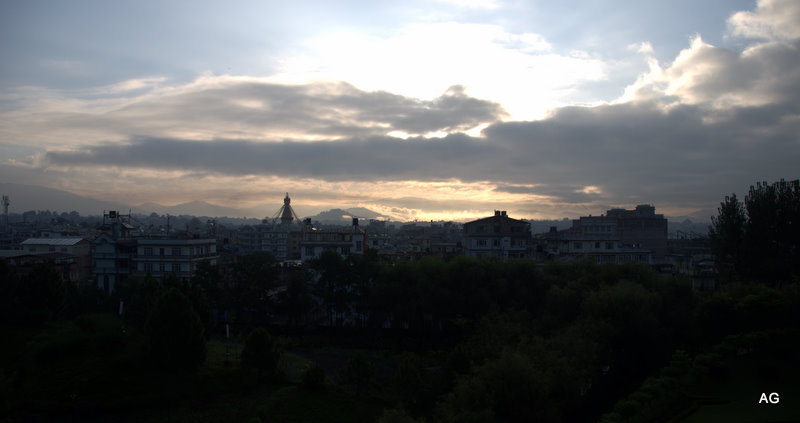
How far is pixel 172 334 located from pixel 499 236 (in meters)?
27.3

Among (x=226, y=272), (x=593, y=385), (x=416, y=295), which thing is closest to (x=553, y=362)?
(x=593, y=385)

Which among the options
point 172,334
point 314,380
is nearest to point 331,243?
point 172,334

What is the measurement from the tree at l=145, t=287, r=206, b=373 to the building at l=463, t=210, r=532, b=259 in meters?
25.3

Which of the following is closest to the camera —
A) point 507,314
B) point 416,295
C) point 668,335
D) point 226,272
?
point 668,335

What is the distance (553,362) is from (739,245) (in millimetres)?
19143

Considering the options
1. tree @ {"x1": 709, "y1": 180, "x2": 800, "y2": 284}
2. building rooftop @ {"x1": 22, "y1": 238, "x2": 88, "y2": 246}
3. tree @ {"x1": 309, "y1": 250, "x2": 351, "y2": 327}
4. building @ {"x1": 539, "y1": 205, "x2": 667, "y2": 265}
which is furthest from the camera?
building rooftop @ {"x1": 22, "y1": 238, "x2": 88, "y2": 246}

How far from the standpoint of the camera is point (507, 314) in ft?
75.5

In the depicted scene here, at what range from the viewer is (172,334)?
18.6m

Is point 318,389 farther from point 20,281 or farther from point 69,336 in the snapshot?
point 20,281

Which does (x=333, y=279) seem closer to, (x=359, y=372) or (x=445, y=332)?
(x=445, y=332)

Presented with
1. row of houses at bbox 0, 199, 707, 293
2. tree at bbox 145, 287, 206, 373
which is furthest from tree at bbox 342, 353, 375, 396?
row of houses at bbox 0, 199, 707, 293

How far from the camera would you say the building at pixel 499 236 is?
130 ft

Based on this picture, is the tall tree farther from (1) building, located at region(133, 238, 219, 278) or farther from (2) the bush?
(1) building, located at region(133, 238, 219, 278)

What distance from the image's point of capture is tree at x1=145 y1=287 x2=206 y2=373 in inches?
725
